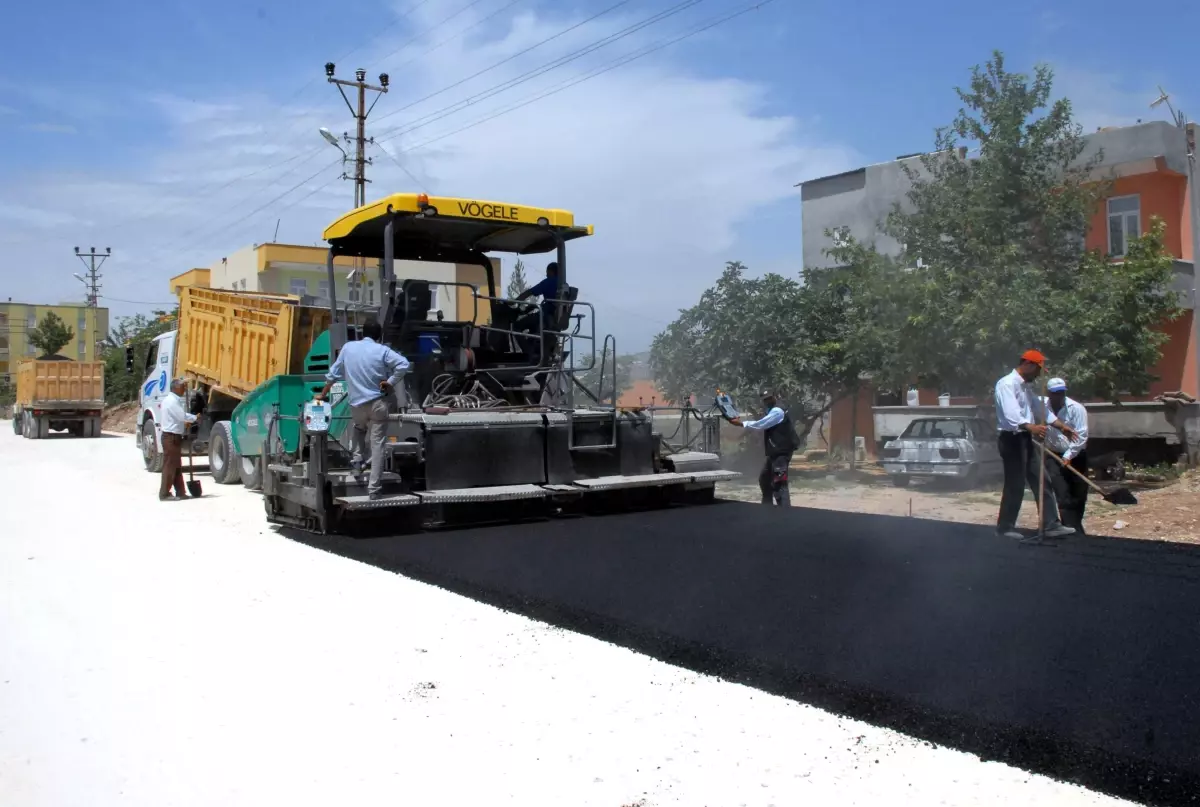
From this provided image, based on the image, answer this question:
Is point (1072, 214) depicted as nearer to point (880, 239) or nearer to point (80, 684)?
point (880, 239)

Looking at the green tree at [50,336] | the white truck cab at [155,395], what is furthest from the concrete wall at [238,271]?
the white truck cab at [155,395]

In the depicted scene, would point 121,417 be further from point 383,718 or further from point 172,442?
point 383,718

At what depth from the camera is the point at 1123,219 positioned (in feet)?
58.4

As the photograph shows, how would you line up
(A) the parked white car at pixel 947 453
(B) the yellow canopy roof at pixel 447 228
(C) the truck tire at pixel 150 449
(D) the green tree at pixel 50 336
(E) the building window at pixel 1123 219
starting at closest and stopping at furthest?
(B) the yellow canopy roof at pixel 447 228 → (A) the parked white car at pixel 947 453 → (C) the truck tire at pixel 150 449 → (E) the building window at pixel 1123 219 → (D) the green tree at pixel 50 336

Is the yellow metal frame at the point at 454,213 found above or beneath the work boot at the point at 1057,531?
above

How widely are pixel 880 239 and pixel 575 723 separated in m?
16.2

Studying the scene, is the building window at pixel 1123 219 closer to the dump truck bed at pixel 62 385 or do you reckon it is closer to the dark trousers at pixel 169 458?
the dark trousers at pixel 169 458

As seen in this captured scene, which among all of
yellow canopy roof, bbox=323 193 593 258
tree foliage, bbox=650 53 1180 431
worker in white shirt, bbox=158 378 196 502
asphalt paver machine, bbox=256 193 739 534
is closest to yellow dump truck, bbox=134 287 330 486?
worker in white shirt, bbox=158 378 196 502

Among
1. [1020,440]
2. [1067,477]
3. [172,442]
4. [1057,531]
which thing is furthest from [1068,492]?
[172,442]

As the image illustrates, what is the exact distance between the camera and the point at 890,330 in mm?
13641

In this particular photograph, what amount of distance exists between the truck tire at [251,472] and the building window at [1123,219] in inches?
583

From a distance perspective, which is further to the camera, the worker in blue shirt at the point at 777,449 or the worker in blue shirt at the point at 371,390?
the worker in blue shirt at the point at 777,449

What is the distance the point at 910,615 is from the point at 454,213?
507 centimetres

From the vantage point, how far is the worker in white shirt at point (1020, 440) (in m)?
6.62
